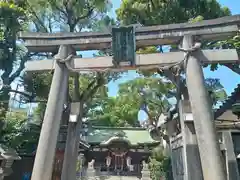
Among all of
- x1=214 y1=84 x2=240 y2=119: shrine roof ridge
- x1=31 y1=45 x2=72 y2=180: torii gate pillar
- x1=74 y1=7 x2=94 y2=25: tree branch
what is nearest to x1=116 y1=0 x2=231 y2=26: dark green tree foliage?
x1=74 y1=7 x2=94 y2=25: tree branch

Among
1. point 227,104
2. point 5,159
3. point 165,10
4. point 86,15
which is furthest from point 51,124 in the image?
point 86,15

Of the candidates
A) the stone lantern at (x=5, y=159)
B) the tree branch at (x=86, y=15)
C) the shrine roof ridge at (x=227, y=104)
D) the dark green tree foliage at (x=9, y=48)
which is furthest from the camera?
the tree branch at (x=86, y=15)

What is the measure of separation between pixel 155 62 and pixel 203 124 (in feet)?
7.72

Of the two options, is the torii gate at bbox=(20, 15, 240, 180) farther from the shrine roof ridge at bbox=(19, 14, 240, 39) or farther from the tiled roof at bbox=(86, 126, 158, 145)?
the tiled roof at bbox=(86, 126, 158, 145)

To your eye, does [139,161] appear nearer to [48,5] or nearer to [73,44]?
[48,5]

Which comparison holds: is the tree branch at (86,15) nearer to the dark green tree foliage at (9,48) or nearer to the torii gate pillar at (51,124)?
the dark green tree foliage at (9,48)

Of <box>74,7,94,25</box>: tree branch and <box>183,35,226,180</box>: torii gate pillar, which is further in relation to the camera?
<box>74,7,94,25</box>: tree branch

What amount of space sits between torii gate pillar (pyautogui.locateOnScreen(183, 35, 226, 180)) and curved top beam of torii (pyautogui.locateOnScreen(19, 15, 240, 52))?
663 millimetres

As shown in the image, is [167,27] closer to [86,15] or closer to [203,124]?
[203,124]

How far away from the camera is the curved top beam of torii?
7.43 meters

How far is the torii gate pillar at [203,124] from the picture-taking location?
232 inches

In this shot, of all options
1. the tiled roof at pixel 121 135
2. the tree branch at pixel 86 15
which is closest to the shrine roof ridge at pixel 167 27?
the tree branch at pixel 86 15

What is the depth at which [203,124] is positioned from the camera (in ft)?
20.7

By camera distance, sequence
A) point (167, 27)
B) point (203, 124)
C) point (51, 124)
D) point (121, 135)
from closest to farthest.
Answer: point (203, 124) < point (51, 124) < point (167, 27) < point (121, 135)
